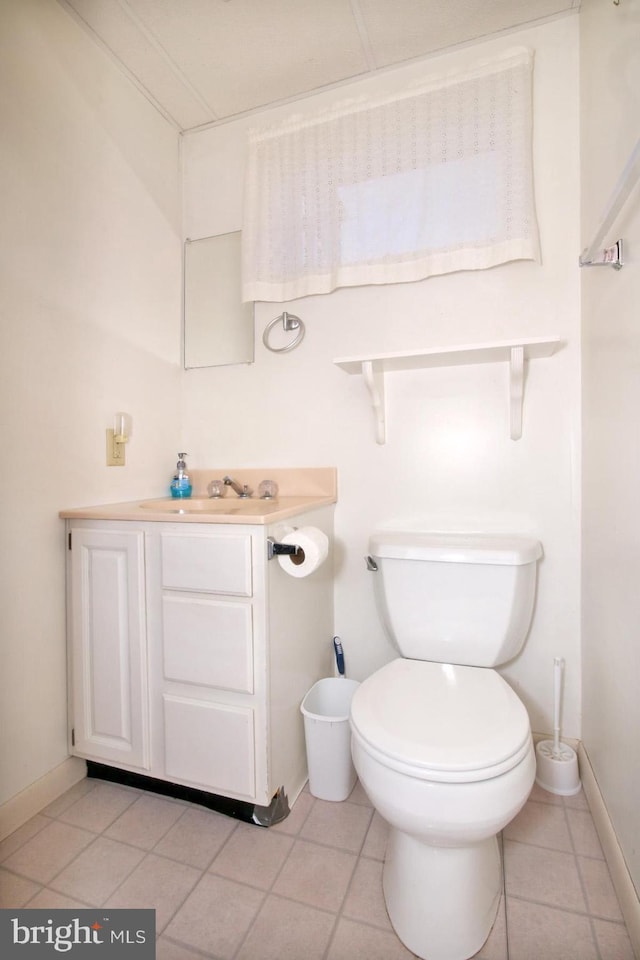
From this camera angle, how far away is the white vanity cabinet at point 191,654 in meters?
1.14

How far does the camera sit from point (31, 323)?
125cm

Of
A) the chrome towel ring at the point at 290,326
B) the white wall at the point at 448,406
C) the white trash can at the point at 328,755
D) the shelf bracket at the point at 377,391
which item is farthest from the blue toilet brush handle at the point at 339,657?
the chrome towel ring at the point at 290,326

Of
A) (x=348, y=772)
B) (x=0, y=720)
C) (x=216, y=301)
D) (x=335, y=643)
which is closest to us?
(x=0, y=720)

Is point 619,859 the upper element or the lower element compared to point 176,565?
lower

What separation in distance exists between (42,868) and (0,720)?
359 mm

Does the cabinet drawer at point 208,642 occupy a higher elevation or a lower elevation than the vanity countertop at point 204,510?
lower

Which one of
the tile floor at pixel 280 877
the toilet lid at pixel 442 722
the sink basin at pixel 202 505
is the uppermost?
the sink basin at pixel 202 505

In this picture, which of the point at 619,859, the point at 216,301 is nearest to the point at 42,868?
the point at 619,859

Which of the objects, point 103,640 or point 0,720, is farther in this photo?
point 103,640

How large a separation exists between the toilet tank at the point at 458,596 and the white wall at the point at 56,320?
0.98 meters

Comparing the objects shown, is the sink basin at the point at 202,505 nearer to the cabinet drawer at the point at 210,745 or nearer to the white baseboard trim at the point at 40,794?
the cabinet drawer at the point at 210,745

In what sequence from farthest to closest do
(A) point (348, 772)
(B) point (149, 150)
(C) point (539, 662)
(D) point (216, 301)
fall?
(D) point (216, 301) → (B) point (149, 150) → (C) point (539, 662) → (A) point (348, 772)

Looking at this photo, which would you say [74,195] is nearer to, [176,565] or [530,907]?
[176,565]

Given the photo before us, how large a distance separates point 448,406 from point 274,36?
4.31 feet
